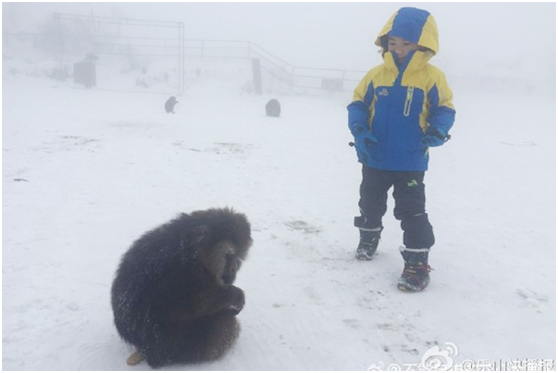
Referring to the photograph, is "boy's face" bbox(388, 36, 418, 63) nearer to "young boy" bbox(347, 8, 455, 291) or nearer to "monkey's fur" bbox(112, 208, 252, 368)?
"young boy" bbox(347, 8, 455, 291)

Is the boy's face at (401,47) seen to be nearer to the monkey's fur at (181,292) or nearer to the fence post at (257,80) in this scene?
the monkey's fur at (181,292)

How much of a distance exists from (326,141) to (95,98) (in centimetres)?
1087

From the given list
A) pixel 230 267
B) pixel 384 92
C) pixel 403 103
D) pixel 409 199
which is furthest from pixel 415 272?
pixel 230 267

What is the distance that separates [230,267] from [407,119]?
1.91 meters

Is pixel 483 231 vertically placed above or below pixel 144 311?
below

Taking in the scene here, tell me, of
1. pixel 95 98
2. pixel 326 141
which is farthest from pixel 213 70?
pixel 326 141

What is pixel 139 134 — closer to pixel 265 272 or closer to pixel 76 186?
pixel 76 186

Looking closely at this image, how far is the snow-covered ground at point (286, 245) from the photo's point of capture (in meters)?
2.86

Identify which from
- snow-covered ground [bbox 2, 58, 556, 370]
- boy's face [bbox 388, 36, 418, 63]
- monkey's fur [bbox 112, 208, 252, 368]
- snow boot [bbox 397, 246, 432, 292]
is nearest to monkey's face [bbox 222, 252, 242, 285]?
monkey's fur [bbox 112, 208, 252, 368]

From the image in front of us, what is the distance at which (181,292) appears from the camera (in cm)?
242

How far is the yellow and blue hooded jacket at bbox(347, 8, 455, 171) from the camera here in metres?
3.56

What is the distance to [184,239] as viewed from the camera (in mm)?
2518

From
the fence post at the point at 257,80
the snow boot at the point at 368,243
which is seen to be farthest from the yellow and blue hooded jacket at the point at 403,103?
the fence post at the point at 257,80

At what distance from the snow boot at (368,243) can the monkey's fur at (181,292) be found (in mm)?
1778
